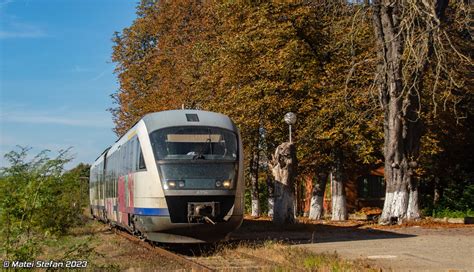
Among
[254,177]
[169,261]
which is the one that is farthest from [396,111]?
[254,177]

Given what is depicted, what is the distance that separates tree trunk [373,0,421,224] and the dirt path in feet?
5.67

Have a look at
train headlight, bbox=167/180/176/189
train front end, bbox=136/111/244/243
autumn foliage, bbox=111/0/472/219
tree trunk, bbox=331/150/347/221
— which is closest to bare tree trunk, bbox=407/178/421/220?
autumn foliage, bbox=111/0/472/219

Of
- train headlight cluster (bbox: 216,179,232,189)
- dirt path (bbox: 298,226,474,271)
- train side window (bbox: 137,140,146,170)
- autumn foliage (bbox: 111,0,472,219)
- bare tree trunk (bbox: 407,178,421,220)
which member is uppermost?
autumn foliage (bbox: 111,0,472,219)

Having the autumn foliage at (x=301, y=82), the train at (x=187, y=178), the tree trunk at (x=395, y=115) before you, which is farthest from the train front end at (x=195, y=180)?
the autumn foliage at (x=301, y=82)

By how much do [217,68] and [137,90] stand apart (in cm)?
1319

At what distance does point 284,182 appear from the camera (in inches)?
831

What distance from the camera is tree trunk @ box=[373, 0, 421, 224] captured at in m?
21.8

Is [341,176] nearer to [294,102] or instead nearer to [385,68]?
[294,102]

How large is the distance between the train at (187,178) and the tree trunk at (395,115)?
8045 millimetres

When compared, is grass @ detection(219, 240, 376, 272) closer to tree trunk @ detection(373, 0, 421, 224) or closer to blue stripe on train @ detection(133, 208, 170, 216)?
blue stripe on train @ detection(133, 208, 170, 216)

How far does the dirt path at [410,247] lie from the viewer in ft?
38.8

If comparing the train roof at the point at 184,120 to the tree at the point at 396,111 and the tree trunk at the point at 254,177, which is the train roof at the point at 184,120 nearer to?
the tree at the point at 396,111

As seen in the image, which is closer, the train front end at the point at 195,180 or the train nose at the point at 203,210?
the train nose at the point at 203,210

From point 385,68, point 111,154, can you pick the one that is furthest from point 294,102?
point 111,154
